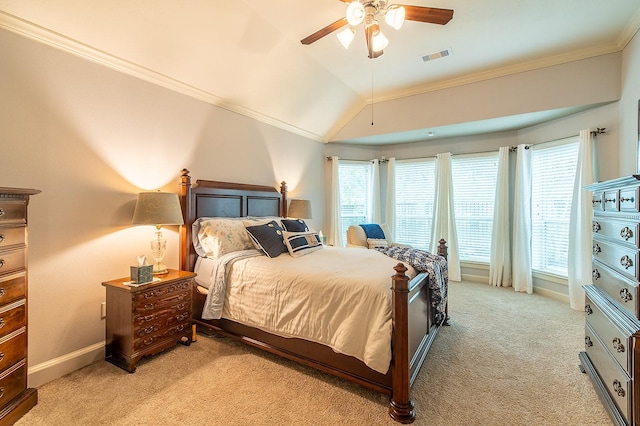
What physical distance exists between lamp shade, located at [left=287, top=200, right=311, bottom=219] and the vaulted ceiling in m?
1.33

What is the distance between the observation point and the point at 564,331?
2980 millimetres

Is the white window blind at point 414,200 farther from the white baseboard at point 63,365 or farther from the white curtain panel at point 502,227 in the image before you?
the white baseboard at point 63,365

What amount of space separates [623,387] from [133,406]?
9.62 feet

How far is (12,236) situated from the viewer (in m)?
1.66

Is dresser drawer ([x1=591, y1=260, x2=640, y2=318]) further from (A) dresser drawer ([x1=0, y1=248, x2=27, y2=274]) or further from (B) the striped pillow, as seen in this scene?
(A) dresser drawer ([x1=0, y1=248, x2=27, y2=274])

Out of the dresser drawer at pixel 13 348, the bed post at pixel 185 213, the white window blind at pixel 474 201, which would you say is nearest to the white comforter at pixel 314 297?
the bed post at pixel 185 213

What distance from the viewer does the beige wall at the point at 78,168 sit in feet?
6.70

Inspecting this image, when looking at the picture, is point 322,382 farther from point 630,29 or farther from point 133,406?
point 630,29

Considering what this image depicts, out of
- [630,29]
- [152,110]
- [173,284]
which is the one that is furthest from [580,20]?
[173,284]

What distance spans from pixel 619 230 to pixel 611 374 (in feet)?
2.91

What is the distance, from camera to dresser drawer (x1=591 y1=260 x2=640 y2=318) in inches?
59.9

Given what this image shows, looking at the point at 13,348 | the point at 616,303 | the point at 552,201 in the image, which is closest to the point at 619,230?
the point at 616,303

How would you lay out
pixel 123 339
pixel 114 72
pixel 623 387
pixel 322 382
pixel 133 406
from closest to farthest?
pixel 623 387, pixel 133 406, pixel 322 382, pixel 123 339, pixel 114 72

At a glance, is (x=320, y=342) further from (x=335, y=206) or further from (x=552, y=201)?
(x=552, y=201)
